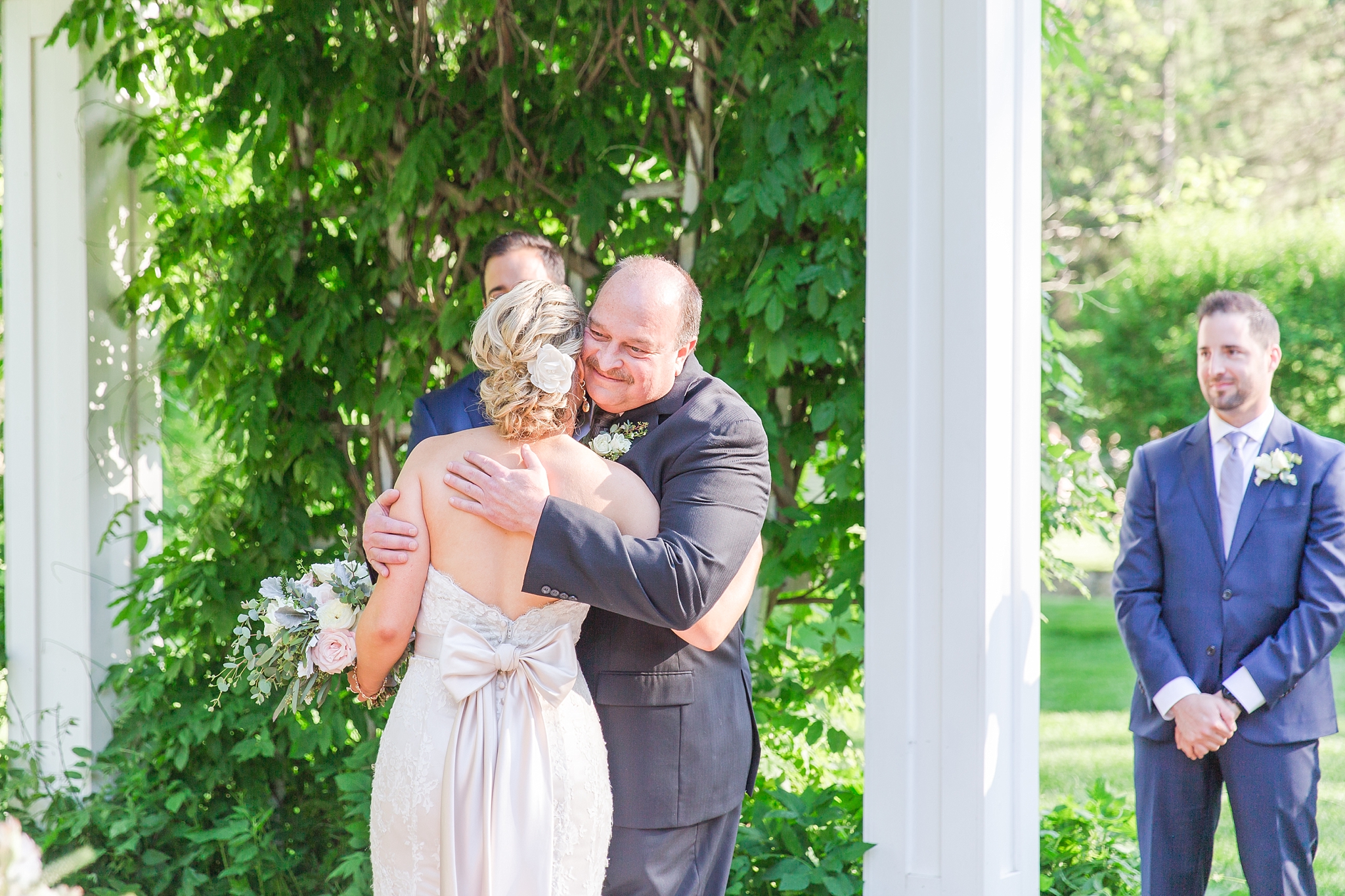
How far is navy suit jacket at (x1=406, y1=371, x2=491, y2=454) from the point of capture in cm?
301

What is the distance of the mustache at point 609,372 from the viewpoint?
2133mm

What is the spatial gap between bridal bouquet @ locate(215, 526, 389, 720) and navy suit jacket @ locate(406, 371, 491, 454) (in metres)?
0.74

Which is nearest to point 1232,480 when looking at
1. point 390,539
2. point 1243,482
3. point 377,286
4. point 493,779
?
point 1243,482

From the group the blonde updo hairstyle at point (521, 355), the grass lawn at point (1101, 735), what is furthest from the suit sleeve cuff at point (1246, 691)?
the blonde updo hairstyle at point (521, 355)

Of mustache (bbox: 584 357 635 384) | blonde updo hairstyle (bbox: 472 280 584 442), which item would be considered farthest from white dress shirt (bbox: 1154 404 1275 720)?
blonde updo hairstyle (bbox: 472 280 584 442)

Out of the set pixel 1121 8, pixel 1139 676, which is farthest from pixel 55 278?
pixel 1121 8

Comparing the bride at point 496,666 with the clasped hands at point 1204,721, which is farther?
the clasped hands at point 1204,721

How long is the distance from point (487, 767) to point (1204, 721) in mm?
1917

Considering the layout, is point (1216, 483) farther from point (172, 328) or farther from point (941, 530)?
point (172, 328)

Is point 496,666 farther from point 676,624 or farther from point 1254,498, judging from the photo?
point 1254,498

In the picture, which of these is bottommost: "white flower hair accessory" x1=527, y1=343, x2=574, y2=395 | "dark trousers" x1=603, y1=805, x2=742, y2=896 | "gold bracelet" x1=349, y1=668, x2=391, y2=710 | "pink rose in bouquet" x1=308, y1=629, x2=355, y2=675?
"dark trousers" x1=603, y1=805, x2=742, y2=896

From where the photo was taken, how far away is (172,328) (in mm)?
4215

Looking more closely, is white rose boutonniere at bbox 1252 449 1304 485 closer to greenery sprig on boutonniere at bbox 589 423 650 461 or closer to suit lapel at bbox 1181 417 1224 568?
suit lapel at bbox 1181 417 1224 568

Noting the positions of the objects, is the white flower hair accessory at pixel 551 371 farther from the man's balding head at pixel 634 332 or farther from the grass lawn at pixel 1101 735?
the grass lawn at pixel 1101 735
